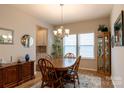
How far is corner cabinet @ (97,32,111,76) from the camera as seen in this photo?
512 cm

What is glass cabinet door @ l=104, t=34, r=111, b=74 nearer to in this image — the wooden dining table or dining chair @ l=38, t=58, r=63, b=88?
the wooden dining table

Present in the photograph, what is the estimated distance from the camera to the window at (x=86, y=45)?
244 inches

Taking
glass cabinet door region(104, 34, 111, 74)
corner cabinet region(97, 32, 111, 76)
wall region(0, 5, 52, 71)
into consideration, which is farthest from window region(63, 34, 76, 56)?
wall region(0, 5, 52, 71)

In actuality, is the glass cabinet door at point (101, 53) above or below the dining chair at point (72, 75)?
above

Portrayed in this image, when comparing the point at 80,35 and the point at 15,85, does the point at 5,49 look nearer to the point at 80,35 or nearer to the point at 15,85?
the point at 15,85

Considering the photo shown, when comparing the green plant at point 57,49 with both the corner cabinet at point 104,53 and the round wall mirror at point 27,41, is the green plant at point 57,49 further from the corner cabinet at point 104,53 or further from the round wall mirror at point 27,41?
the corner cabinet at point 104,53

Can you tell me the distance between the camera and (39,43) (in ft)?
22.4

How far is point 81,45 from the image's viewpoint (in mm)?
6500

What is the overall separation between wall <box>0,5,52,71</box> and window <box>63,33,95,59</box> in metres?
2.29

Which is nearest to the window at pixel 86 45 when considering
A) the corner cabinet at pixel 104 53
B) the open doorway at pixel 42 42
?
the corner cabinet at pixel 104 53

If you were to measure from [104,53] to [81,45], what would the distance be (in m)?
1.54

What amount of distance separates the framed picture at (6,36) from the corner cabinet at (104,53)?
365 cm

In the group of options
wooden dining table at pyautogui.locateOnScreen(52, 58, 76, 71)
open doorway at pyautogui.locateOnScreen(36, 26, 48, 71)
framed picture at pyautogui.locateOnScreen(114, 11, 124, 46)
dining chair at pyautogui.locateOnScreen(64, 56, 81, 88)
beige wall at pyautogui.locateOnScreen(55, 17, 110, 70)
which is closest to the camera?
framed picture at pyautogui.locateOnScreen(114, 11, 124, 46)

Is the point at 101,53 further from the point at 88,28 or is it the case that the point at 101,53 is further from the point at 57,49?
the point at 57,49
